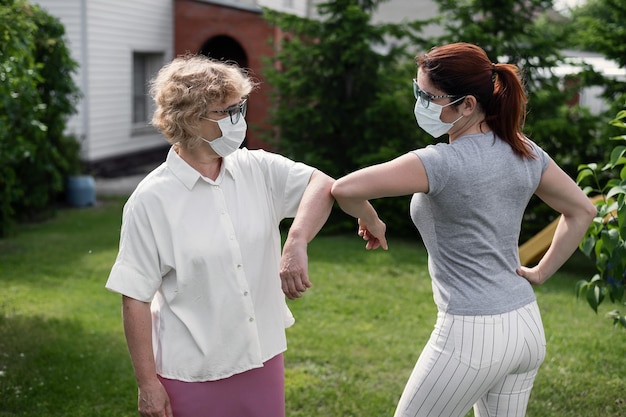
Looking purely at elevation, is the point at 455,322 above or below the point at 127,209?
below

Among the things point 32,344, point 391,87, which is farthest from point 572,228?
point 391,87

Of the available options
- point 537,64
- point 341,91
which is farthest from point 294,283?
point 341,91

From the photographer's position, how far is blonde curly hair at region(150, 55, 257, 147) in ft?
8.95

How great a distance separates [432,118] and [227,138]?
2.34 ft

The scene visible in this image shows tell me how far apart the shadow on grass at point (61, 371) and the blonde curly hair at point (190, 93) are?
272 centimetres

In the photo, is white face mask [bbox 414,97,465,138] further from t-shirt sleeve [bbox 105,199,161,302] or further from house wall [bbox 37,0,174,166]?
house wall [bbox 37,0,174,166]

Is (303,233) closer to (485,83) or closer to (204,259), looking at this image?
(204,259)

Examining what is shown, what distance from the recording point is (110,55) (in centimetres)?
1675

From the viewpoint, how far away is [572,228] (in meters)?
2.99

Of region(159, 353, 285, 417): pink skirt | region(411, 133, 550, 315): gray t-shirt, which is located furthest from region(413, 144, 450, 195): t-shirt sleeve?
region(159, 353, 285, 417): pink skirt

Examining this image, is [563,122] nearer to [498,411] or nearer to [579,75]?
[579,75]

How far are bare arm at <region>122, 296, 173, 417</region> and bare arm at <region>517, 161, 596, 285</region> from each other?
1.31 meters

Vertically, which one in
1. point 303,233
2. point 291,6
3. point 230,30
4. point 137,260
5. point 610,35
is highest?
point 291,6

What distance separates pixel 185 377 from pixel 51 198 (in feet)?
36.4
